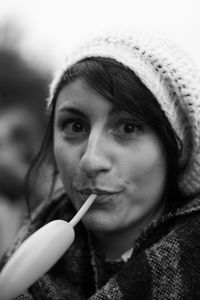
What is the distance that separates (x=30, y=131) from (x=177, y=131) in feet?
3.62

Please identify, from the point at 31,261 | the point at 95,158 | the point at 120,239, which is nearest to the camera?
the point at 31,261

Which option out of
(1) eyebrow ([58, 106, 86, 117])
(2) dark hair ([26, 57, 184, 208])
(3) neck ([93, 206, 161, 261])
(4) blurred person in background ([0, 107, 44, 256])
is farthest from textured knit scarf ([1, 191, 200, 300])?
(4) blurred person in background ([0, 107, 44, 256])

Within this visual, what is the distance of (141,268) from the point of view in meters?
0.71

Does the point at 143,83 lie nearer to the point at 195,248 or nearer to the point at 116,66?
the point at 116,66

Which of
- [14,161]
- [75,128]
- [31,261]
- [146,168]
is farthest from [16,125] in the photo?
[31,261]

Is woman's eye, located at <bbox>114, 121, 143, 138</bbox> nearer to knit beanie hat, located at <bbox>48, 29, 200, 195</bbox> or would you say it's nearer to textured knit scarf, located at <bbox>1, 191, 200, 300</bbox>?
knit beanie hat, located at <bbox>48, 29, 200, 195</bbox>

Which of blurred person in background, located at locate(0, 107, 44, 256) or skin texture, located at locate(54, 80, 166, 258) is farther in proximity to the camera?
blurred person in background, located at locate(0, 107, 44, 256)

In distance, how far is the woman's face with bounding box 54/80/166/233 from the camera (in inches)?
30.0

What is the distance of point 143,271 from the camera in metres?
0.71

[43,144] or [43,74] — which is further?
[43,74]

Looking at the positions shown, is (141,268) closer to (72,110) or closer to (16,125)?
(72,110)

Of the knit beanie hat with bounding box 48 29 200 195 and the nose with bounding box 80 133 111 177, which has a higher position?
the knit beanie hat with bounding box 48 29 200 195

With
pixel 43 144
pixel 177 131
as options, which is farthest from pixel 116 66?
pixel 43 144

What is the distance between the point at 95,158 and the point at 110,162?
1.2 inches
